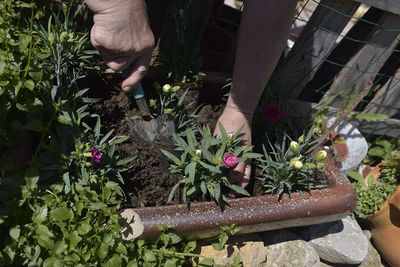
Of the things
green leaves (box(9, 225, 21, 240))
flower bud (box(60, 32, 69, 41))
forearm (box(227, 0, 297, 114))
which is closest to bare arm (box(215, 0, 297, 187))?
forearm (box(227, 0, 297, 114))

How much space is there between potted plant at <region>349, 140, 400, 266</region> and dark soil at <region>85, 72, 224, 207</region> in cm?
107

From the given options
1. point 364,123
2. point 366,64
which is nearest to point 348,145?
point 364,123

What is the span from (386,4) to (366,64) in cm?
36

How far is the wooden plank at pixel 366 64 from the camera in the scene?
2219 mm

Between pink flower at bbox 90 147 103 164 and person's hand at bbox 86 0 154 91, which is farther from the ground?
person's hand at bbox 86 0 154 91

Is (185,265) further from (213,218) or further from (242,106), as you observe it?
(242,106)

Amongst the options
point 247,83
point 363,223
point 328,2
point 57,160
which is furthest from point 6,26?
point 363,223

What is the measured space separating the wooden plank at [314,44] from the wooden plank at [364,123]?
62 mm

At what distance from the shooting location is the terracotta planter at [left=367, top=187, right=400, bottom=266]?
2266 mm

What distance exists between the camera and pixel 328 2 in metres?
2.09

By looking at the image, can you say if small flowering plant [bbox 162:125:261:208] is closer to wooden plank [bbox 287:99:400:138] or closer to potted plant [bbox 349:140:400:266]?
wooden plank [bbox 287:99:400:138]

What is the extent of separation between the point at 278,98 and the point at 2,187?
48.4 inches

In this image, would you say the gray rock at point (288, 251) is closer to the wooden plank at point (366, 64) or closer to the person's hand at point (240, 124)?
the person's hand at point (240, 124)

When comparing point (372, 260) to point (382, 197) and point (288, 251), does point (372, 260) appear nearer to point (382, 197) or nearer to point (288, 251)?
point (382, 197)
